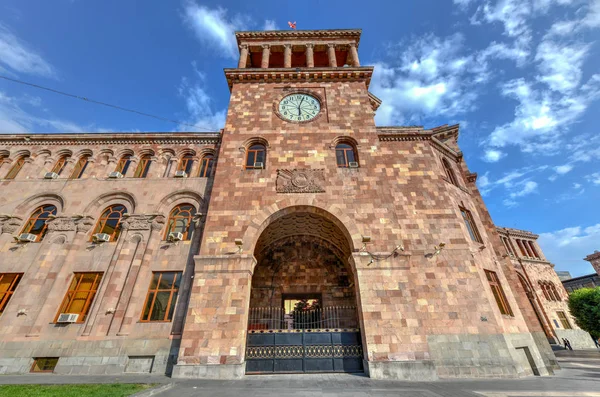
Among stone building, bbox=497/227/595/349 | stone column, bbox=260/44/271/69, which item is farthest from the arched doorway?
stone column, bbox=260/44/271/69

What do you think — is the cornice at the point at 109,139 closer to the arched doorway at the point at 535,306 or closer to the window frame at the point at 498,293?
the window frame at the point at 498,293

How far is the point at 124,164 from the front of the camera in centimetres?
1645

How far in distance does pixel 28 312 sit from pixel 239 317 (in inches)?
Result: 401

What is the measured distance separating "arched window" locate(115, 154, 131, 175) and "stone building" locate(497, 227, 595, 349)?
33.7 metres

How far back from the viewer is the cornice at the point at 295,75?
17266 mm

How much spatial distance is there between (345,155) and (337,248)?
586 centimetres

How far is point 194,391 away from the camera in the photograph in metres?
7.50

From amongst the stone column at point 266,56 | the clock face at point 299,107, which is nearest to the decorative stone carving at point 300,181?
the clock face at point 299,107

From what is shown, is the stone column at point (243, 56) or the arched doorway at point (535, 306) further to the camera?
the arched doorway at point (535, 306)

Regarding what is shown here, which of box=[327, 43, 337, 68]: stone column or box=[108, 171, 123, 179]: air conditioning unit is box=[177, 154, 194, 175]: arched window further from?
box=[327, 43, 337, 68]: stone column

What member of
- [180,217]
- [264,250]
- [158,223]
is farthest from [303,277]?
[158,223]

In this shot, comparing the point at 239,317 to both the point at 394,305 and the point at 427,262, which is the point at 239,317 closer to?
the point at 394,305

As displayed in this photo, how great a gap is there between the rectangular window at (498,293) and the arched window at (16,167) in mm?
29086

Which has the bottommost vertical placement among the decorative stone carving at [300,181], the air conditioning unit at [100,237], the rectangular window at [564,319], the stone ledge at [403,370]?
the stone ledge at [403,370]
